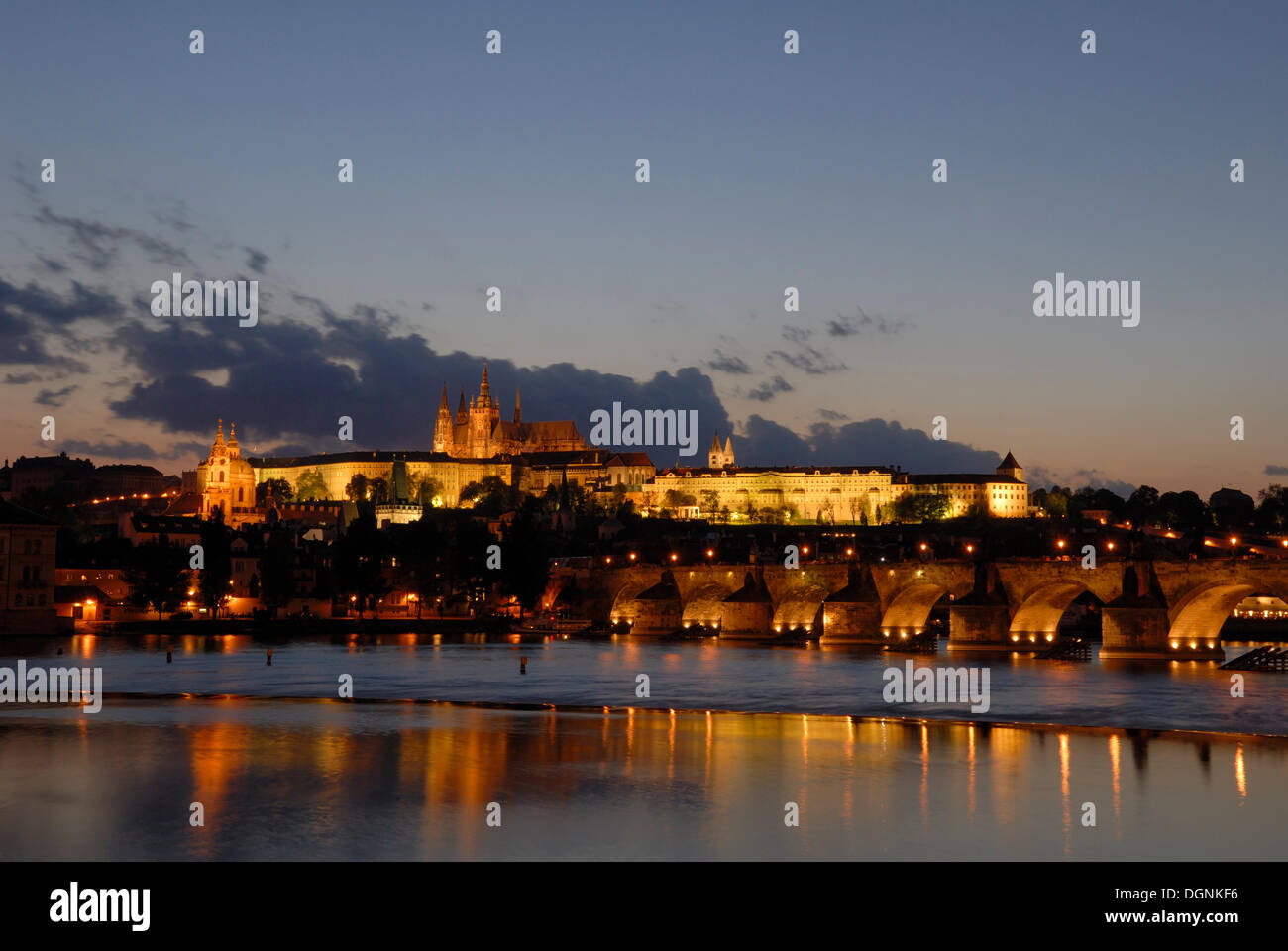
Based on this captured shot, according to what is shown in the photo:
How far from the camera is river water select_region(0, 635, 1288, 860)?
2125 centimetres

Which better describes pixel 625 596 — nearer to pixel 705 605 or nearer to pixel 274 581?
pixel 705 605

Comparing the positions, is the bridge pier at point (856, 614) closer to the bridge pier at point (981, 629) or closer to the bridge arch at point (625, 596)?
the bridge pier at point (981, 629)

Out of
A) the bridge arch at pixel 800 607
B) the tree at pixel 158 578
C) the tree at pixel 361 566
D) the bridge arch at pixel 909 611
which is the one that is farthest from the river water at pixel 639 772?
the tree at pixel 361 566

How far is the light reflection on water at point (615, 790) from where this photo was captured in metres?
21.0

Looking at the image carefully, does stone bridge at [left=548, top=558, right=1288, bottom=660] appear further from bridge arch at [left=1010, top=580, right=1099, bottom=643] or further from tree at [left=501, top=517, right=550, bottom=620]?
tree at [left=501, top=517, right=550, bottom=620]

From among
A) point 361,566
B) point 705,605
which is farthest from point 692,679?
point 361,566

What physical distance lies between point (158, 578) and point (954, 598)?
54.6 meters

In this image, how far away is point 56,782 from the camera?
25.7m

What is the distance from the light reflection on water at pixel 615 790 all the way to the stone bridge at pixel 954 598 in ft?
94.2

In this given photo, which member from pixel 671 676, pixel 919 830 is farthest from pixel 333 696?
pixel 919 830

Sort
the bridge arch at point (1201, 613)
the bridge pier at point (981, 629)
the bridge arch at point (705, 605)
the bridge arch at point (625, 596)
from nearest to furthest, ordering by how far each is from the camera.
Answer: the bridge arch at point (1201, 613)
the bridge pier at point (981, 629)
the bridge arch at point (705, 605)
the bridge arch at point (625, 596)

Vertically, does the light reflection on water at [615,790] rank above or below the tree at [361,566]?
below

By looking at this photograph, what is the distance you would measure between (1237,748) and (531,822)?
19111 mm

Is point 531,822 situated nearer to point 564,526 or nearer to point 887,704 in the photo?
point 887,704
